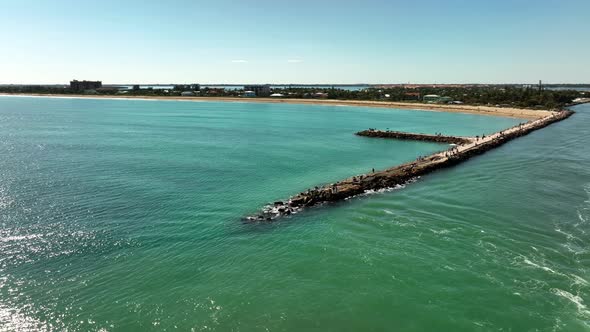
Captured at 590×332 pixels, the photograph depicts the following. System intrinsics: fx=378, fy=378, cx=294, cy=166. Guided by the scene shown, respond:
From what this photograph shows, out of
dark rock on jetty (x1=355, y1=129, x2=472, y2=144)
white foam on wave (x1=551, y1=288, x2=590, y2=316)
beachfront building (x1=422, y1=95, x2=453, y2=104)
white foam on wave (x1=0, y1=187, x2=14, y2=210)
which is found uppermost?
beachfront building (x1=422, y1=95, x2=453, y2=104)

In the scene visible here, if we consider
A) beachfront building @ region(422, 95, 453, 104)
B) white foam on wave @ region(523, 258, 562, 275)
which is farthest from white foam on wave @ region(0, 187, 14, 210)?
beachfront building @ region(422, 95, 453, 104)

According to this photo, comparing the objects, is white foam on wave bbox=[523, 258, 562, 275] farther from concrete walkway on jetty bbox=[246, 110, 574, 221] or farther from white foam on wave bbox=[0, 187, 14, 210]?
white foam on wave bbox=[0, 187, 14, 210]

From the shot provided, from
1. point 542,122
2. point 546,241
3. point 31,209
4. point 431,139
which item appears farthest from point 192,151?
point 542,122

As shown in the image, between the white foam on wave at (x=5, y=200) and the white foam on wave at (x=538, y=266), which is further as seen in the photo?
the white foam on wave at (x=5, y=200)

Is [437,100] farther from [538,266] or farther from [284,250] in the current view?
[284,250]

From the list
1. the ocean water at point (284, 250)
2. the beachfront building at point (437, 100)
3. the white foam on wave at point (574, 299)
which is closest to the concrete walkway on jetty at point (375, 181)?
the ocean water at point (284, 250)

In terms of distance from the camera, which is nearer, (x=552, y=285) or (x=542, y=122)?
(x=552, y=285)

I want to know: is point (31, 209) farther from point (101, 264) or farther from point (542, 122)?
point (542, 122)

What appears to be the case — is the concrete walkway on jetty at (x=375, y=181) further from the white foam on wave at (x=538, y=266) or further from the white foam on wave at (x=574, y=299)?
the white foam on wave at (x=574, y=299)
